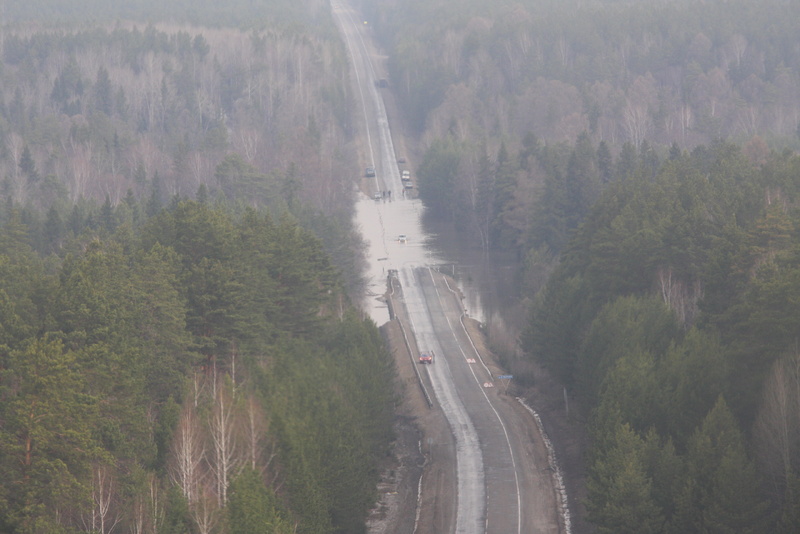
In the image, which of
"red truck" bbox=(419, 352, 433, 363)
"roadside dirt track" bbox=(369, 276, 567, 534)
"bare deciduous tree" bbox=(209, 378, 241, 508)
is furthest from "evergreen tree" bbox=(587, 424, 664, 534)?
"red truck" bbox=(419, 352, 433, 363)

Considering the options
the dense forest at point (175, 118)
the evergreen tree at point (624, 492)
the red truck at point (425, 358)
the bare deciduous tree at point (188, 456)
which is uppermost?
the dense forest at point (175, 118)

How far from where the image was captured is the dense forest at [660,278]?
36.4 meters

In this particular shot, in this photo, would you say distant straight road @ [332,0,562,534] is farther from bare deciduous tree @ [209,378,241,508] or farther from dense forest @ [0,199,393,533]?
bare deciduous tree @ [209,378,241,508]

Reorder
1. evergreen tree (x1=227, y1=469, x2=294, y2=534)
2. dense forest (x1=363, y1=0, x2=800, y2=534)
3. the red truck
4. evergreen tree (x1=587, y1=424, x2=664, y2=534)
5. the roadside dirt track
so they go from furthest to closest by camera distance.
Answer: the red truck → the roadside dirt track → evergreen tree (x1=587, y1=424, x2=664, y2=534) → dense forest (x1=363, y1=0, x2=800, y2=534) → evergreen tree (x1=227, y1=469, x2=294, y2=534)

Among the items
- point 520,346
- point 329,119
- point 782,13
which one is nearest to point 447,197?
point 329,119

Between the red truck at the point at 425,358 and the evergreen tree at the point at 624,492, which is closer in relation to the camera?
the evergreen tree at the point at 624,492

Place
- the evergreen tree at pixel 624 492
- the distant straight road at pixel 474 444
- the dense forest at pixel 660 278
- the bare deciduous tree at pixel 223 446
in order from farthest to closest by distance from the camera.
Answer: the distant straight road at pixel 474 444, the evergreen tree at pixel 624 492, the dense forest at pixel 660 278, the bare deciduous tree at pixel 223 446

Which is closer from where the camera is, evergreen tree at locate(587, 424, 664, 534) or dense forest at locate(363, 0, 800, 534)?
dense forest at locate(363, 0, 800, 534)

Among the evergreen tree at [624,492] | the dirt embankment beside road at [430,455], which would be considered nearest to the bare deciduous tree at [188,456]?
the dirt embankment beside road at [430,455]

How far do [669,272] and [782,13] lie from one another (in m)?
132

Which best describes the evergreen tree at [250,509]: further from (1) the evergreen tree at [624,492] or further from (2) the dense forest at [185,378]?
(1) the evergreen tree at [624,492]

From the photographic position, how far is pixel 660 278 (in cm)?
5831

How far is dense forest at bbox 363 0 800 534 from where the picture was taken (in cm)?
3641

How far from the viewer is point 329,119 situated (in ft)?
552
